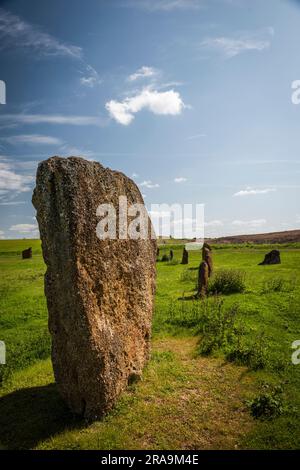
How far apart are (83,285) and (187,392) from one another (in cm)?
393

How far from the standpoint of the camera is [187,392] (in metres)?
8.63

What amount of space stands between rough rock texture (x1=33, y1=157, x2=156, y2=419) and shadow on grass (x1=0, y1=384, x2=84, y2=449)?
396 millimetres

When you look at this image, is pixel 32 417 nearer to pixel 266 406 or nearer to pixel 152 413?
pixel 152 413

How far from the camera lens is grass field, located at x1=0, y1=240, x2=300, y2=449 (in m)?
7.03

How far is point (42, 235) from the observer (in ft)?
24.6

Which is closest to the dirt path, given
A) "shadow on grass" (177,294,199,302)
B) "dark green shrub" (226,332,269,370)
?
"dark green shrub" (226,332,269,370)

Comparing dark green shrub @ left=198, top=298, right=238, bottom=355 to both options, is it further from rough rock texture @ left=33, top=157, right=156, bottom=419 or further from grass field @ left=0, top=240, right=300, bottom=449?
rough rock texture @ left=33, top=157, right=156, bottom=419

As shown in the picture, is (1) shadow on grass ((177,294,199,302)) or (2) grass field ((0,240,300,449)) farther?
(1) shadow on grass ((177,294,199,302))

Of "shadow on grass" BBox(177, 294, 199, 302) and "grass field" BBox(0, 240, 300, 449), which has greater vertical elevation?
"shadow on grass" BBox(177, 294, 199, 302)

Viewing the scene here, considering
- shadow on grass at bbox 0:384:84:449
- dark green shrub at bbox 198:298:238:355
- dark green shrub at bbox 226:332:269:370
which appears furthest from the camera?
dark green shrub at bbox 198:298:238:355

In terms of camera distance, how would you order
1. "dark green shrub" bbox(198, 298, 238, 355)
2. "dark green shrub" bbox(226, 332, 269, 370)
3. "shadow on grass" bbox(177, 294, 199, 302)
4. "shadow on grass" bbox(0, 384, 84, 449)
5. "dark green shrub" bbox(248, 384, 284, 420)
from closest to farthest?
"shadow on grass" bbox(0, 384, 84, 449)
"dark green shrub" bbox(248, 384, 284, 420)
"dark green shrub" bbox(226, 332, 269, 370)
"dark green shrub" bbox(198, 298, 238, 355)
"shadow on grass" bbox(177, 294, 199, 302)

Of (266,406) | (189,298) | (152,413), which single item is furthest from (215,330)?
(189,298)

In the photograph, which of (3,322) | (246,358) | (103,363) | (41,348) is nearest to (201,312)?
(246,358)

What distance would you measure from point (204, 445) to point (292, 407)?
2.41 meters
